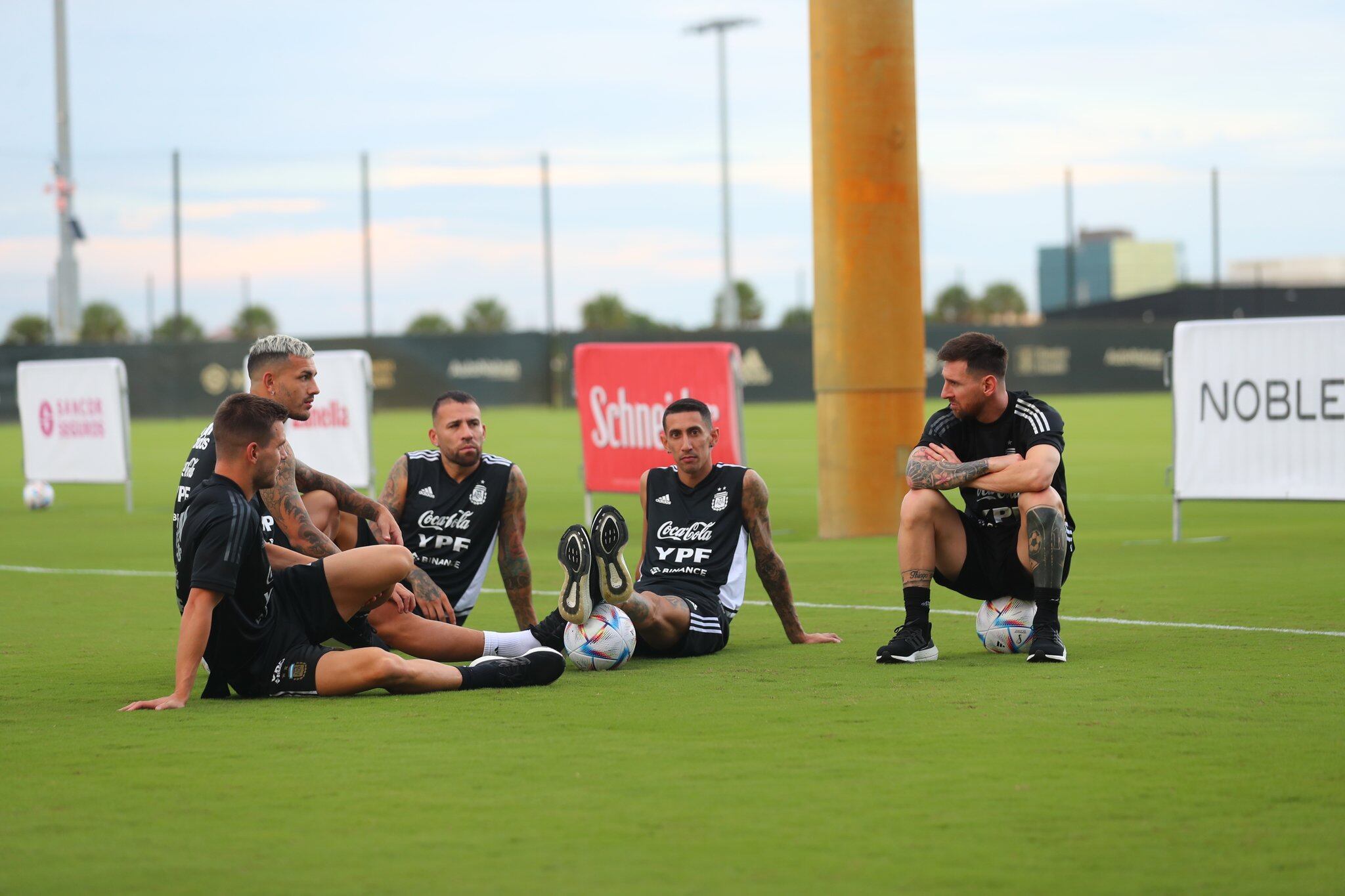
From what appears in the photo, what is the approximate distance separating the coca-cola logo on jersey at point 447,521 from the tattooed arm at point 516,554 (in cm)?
17

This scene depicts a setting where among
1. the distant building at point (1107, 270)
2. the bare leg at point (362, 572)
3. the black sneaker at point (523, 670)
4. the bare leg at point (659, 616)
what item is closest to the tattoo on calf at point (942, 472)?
the bare leg at point (659, 616)

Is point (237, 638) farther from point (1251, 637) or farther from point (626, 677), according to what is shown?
point (1251, 637)

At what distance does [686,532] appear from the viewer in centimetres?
809

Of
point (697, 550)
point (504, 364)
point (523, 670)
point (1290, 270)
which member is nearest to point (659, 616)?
point (697, 550)

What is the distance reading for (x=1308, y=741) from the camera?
213 inches

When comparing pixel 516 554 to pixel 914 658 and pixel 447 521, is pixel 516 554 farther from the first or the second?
pixel 914 658

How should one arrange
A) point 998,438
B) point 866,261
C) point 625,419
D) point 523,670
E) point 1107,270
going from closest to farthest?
point 523,670 < point 998,438 < point 625,419 < point 866,261 < point 1107,270

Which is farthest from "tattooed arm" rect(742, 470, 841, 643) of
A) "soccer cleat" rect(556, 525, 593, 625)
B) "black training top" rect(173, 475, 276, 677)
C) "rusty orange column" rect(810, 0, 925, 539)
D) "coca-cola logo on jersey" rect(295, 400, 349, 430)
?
"coca-cola logo on jersey" rect(295, 400, 349, 430)

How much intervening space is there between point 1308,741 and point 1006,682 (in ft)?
4.96

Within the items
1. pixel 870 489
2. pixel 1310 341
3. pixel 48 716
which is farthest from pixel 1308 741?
pixel 870 489

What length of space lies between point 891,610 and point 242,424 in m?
4.38

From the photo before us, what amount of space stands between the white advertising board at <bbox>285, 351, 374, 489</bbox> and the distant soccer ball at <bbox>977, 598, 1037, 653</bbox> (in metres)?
9.88

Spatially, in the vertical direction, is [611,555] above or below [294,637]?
above

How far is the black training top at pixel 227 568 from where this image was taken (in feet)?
20.1
